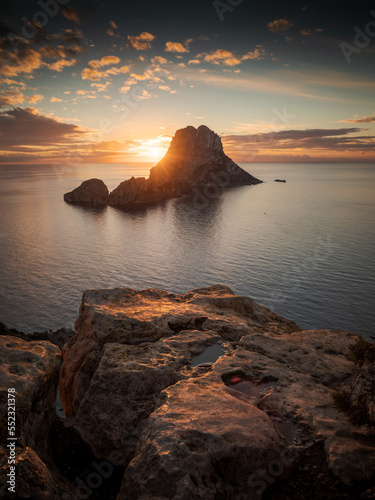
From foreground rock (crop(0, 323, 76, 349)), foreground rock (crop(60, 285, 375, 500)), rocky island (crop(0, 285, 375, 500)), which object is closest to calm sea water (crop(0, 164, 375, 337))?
foreground rock (crop(0, 323, 76, 349))

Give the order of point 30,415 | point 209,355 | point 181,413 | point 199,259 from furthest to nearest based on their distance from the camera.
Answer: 1. point 199,259
2. point 209,355
3. point 30,415
4. point 181,413

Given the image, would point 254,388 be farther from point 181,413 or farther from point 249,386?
point 181,413

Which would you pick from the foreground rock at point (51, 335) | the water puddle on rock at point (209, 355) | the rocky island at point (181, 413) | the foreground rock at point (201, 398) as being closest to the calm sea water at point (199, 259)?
the foreground rock at point (51, 335)

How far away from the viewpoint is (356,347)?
10.7 m

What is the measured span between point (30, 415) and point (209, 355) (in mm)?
7246

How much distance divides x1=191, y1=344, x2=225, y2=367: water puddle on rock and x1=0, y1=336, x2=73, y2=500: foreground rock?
588cm

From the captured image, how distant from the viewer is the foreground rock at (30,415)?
6.80m

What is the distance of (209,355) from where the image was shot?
42.1ft

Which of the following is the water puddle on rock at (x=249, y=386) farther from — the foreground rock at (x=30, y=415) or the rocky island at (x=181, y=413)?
the foreground rock at (x=30, y=415)

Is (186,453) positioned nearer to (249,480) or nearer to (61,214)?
(249,480)

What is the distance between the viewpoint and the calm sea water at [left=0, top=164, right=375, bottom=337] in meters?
55.0

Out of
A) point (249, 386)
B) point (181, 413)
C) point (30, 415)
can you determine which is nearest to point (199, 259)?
point (249, 386)

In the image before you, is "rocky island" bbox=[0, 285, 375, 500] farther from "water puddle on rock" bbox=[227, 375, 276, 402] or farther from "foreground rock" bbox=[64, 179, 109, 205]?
"foreground rock" bbox=[64, 179, 109, 205]

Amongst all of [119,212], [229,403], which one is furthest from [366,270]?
[119,212]
